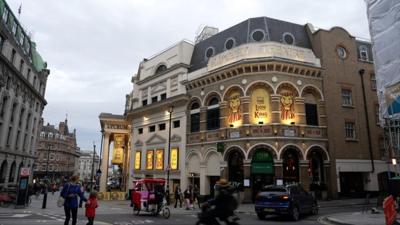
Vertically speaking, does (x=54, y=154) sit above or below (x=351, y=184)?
above

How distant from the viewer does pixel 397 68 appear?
693 inches

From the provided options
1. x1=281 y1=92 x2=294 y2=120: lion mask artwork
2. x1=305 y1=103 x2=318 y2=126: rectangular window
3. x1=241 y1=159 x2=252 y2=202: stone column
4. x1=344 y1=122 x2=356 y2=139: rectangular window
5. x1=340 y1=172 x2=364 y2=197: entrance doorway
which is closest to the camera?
x1=241 y1=159 x2=252 y2=202: stone column

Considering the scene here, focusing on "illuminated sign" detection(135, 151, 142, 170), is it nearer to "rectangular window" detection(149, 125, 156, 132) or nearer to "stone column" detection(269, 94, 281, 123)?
"rectangular window" detection(149, 125, 156, 132)

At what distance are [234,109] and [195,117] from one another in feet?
17.2

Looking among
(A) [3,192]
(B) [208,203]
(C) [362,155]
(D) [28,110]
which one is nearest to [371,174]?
(C) [362,155]

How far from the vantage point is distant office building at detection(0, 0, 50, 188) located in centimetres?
3459

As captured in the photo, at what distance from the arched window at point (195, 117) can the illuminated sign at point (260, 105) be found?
6.54m

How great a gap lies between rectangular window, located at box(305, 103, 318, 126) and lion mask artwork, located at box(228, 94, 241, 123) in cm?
580

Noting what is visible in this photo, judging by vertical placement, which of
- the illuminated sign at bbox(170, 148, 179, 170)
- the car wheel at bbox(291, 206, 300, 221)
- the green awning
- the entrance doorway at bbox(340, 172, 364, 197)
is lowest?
the car wheel at bbox(291, 206, 300, 221)

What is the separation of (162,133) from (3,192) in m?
15.7

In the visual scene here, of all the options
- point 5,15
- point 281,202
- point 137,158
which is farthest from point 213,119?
point 5,15

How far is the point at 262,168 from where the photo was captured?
25.0 metres

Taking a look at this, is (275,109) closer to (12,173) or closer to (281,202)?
(281,202)

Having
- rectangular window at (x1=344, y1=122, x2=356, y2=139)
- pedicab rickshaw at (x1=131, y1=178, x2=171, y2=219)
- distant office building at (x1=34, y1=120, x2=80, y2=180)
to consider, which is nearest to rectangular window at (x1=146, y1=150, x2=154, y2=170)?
pedicab rickshaw at (x1=131, y1=178, x2=171, y2=219)
